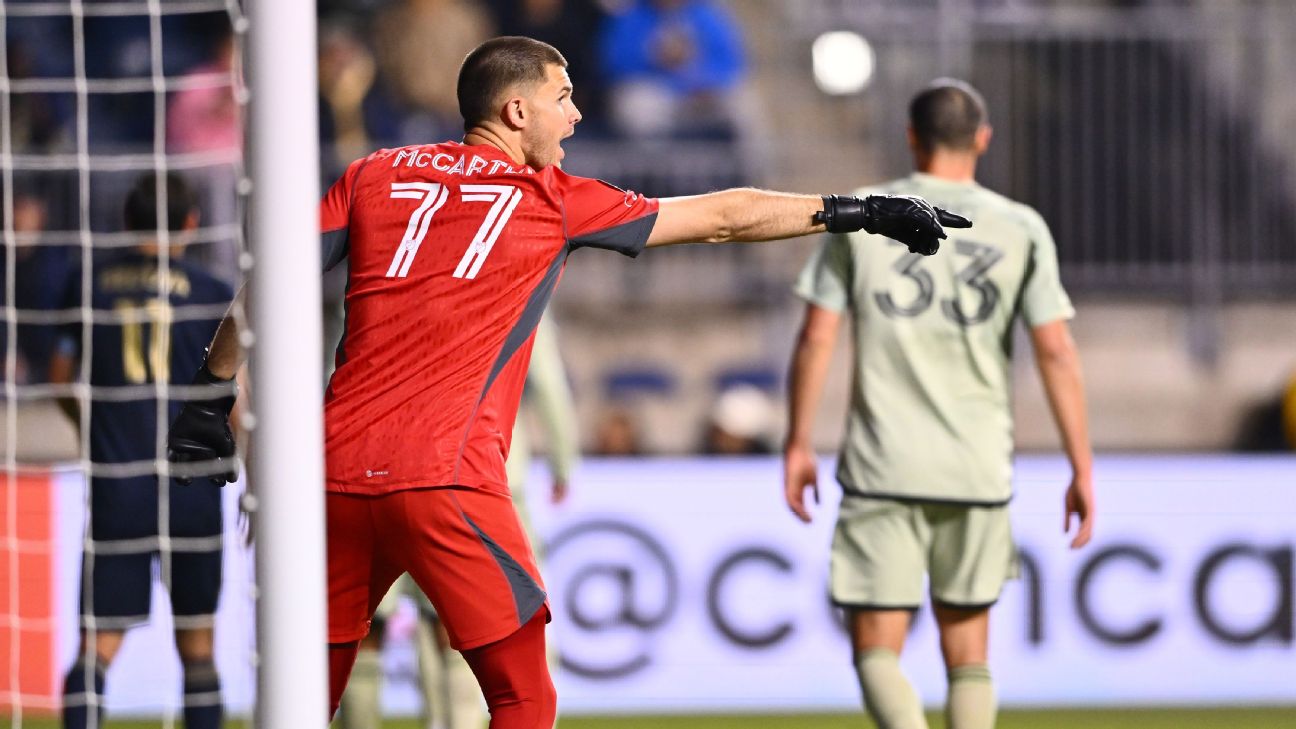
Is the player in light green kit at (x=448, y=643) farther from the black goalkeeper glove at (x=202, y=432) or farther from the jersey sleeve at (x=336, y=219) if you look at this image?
the jersey sleeve at (x=336, y=219)

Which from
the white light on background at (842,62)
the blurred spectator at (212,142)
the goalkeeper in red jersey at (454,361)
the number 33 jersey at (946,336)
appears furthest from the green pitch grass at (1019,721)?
the white light on background at (842,62)

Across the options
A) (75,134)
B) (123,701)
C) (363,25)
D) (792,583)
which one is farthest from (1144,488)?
(75,134)

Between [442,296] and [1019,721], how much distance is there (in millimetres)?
5023

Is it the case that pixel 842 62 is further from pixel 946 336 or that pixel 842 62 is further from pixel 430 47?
pixel 946 336

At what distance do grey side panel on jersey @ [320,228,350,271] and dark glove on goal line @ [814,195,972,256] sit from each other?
1.00 meters

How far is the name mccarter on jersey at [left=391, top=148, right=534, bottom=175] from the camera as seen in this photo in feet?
13.9

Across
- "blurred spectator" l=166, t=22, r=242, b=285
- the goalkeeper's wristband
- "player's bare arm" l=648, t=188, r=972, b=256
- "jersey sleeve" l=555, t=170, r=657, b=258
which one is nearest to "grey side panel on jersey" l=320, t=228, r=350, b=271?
"jersey sleeve" l=555, t=170, r=657, b=258

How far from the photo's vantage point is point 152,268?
6387mm

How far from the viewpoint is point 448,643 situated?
19.5 ft

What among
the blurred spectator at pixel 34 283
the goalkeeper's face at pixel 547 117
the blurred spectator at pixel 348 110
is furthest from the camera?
the blurred spectator at pixel 348 110

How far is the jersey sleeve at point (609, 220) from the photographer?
4.21 metres

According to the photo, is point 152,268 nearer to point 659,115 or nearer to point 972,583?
point 972,583

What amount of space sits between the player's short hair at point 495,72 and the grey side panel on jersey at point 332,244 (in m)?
0.37

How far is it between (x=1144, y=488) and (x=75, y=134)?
6.64 meters
